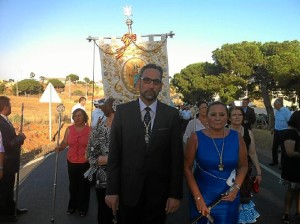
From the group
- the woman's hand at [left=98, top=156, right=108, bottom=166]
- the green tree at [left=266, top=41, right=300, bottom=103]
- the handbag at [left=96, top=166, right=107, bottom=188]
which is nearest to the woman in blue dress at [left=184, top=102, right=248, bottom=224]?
the woman's hand at [left=98, top=156, right=108, bottom=166]

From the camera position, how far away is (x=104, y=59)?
6797mm

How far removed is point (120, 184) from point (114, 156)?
0.85ft

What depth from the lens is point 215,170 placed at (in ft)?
11.5

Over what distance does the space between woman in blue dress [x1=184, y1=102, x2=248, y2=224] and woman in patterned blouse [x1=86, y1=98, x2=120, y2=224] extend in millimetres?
1100

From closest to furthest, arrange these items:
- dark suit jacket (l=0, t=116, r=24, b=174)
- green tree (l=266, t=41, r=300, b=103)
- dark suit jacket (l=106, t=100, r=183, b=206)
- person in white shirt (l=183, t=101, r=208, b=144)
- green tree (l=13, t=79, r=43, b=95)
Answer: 1. dark suit jacket (l=106, t=100, r=183, b=206)
2. dark suit jacket (l=0, t=116, r=24, b=174)
3. person in white shirt (l=183, t=101, r=208, b=144)
4. green tree (l=266, t=41, r=300, b=103)
5. green tree (l=13, t=79, r=43, b=95)

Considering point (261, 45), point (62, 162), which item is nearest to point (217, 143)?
point (62, 162)

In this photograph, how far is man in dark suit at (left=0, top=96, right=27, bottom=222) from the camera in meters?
5.63

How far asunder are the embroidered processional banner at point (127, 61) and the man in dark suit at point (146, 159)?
3457 mm

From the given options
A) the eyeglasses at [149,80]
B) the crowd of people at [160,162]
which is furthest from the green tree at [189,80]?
the eyeglasses at [149,80]

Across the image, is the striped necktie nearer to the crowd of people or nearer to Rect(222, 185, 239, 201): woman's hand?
the crowd of people

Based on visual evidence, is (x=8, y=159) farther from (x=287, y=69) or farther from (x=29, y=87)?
(x=29, y=87)

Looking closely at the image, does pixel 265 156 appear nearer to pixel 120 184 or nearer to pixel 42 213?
pixel 42 213

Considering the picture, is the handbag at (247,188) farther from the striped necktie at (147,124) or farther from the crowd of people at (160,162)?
the striped necktie at (147,124)

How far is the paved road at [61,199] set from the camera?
19.2ft
